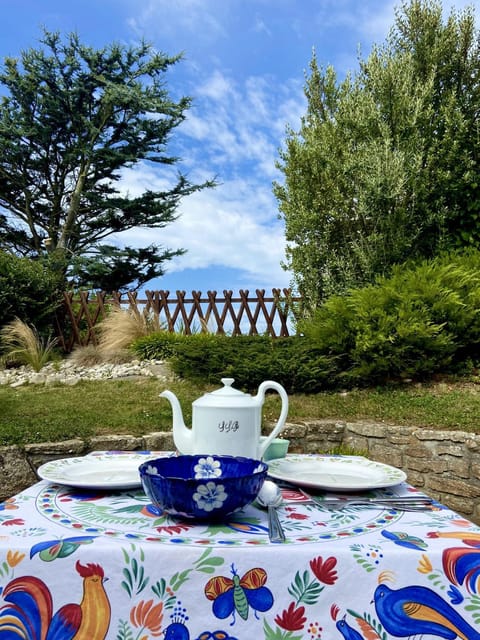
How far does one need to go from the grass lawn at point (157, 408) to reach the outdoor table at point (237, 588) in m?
2.54

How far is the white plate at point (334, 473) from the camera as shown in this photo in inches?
50.6

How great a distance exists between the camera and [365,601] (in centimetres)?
90

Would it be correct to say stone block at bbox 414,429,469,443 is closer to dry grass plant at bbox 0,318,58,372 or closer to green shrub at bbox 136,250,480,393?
green shrub at bbox 136,250,480,393

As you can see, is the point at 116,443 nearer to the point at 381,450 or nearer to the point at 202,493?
the point at 381,450

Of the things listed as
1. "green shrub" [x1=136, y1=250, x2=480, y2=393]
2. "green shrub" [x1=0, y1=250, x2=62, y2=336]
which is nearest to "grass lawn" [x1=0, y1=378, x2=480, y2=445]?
"green shrub" [x1=136, y1=250, x2=480, y2=393]

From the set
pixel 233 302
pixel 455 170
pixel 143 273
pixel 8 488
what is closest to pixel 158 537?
pixel 8 488

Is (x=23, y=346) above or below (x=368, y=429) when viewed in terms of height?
above

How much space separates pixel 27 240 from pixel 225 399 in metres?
15.0

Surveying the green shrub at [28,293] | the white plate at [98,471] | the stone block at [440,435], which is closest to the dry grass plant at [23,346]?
the green shrub at [28,293]

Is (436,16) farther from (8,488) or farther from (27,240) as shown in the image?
(27,240)

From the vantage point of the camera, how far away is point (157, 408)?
4270 millimetres

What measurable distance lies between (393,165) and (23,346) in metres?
6.15

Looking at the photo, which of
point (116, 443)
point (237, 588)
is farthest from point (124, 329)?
point (237, 588)

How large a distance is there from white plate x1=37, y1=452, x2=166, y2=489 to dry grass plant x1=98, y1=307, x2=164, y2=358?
608 cm
